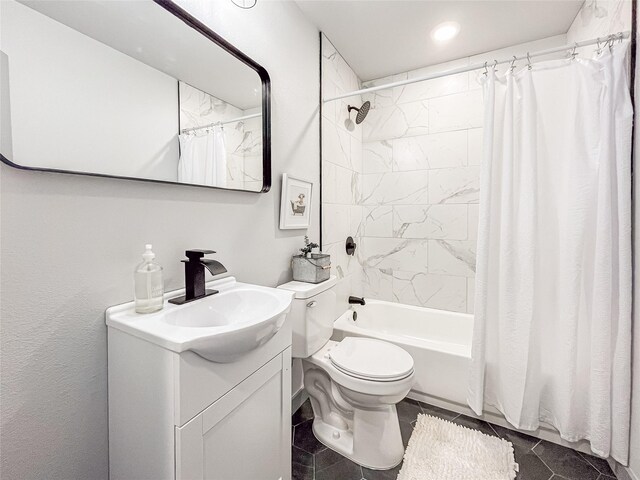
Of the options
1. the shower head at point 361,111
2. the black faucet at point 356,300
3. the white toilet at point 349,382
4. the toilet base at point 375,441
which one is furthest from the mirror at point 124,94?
the black faucet at point 356,300

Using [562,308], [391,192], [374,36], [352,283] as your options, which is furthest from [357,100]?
[562,308]

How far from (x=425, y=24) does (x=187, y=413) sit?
8.29 ft

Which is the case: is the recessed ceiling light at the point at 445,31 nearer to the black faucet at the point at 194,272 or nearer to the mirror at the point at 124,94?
the mirror at the point at 124,94

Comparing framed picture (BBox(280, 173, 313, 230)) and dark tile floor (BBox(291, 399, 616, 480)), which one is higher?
framed picture (BBox(280, 173, 313, 230))

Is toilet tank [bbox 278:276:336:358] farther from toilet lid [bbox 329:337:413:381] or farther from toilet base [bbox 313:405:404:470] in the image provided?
toilet base [bbox 313:405:404:470]

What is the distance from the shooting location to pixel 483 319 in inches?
65.7

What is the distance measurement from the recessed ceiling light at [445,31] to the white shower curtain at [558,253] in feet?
1.97

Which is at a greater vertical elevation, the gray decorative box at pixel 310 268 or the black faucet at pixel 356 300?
the gray decorative box at pixel 310 268

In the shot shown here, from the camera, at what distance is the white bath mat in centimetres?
138

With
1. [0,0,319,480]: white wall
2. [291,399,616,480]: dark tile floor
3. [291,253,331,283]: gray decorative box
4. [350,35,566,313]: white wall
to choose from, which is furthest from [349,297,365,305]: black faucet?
[0,0,319,480]: white wall

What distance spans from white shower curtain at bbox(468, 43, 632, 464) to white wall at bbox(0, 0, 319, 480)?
1572mm

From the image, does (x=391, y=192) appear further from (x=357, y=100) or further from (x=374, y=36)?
(x=374, y=36)

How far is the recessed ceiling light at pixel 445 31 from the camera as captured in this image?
198 cm

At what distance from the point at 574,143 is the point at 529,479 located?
1669 millimetres
